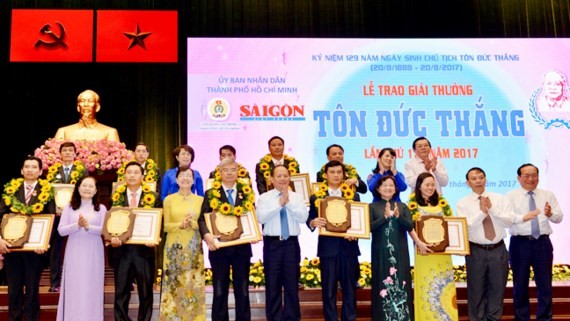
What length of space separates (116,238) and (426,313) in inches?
95.5

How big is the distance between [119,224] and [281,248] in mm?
1233

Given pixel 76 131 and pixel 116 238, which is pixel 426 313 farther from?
pixel 76 131

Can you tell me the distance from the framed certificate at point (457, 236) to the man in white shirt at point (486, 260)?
18 centimetres

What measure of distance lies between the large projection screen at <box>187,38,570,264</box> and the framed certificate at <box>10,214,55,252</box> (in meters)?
2.95

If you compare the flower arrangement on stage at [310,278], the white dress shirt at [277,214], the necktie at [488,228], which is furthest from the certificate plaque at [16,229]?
the necktie at [488,228]

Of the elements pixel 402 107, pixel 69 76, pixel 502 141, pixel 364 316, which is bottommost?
pixel 364 316

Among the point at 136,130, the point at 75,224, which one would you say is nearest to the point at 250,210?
the point at 75,224

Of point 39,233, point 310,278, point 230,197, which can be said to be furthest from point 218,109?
point 39,233

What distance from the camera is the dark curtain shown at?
8102mm

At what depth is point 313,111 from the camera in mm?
7832

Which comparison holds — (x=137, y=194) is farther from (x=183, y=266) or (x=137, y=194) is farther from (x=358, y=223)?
(x=358, y=223)

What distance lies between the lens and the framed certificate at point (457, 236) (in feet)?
15.5

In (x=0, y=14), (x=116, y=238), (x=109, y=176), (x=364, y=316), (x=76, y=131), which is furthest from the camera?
(x=0, y=14)

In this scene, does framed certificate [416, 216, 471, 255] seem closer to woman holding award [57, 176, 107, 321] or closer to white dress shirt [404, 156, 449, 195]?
white dress shirt [404, 156, 449, 195]
